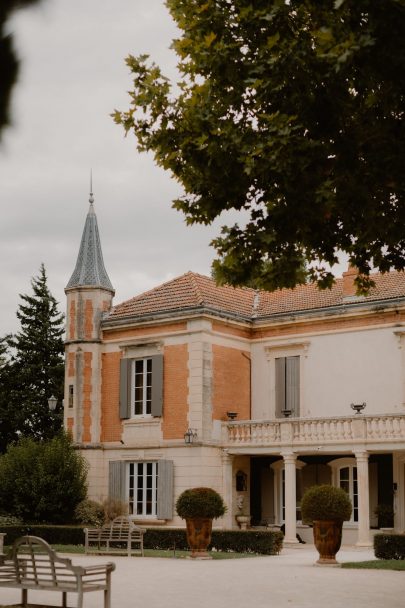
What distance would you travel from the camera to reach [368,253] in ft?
38.4

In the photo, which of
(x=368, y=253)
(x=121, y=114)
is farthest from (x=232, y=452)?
(x=121, y=114)

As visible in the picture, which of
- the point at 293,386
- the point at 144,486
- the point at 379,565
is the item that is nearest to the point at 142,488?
the point at 144,486

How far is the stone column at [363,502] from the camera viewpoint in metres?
23.9

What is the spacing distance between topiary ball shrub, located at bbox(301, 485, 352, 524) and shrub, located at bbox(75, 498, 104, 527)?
9713 mm

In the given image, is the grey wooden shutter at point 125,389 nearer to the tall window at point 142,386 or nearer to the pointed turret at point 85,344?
the tall window at point 142,386

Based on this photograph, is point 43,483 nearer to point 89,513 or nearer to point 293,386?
point 89,513

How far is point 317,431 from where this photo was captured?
83.6 feet

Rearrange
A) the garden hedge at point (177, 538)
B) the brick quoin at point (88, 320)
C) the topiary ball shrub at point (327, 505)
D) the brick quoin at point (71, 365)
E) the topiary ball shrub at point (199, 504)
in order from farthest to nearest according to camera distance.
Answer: the brick quoin at point (88, 320) < the brick quoin at point (71, 365) < the garden hedge at point (177, 538) < the topiary ball shrub at point (199, 504) < the topiary ball shrub at point (327, 505)

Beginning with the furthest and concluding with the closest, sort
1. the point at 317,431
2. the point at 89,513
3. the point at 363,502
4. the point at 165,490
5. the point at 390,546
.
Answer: the point at 165,490, the point at 89,513, the point at 317,431, the point at 363,502, the point at 390,546

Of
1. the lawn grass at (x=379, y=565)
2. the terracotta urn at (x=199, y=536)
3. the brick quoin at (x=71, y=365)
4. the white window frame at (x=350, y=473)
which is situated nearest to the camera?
the lawn grass at (x=379, y=565)

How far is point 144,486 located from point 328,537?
10.1 m

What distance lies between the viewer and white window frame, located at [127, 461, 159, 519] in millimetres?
27109

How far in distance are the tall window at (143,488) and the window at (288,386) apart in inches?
178

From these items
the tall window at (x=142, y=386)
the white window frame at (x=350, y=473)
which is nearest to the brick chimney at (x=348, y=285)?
the white window frame at (x=350, y=473)
